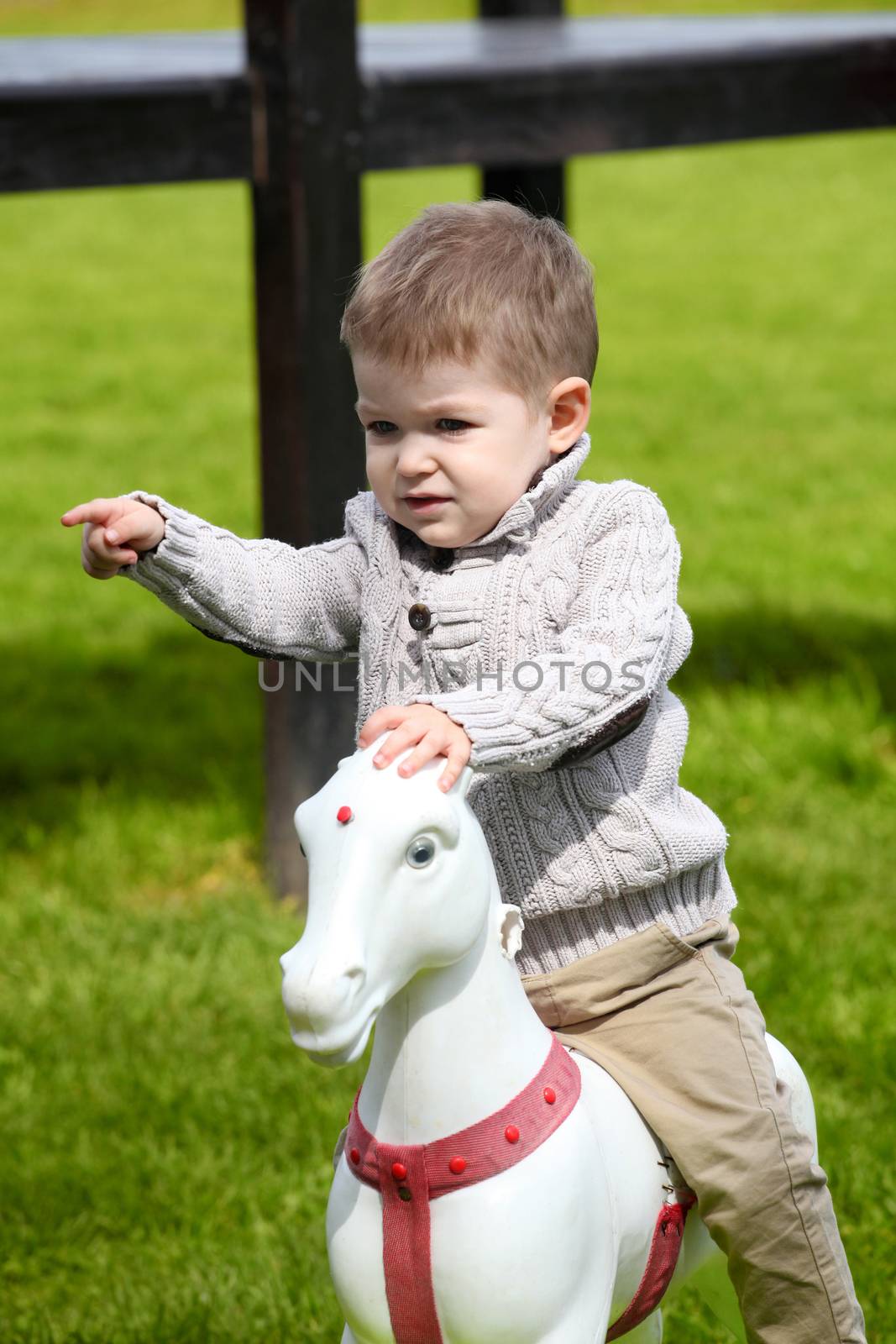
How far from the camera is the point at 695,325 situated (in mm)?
10656

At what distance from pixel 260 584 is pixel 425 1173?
73 cm

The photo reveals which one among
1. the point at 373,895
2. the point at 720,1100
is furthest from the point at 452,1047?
the point at 720,1100

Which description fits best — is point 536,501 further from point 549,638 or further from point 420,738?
point 420,738

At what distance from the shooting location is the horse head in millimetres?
1606

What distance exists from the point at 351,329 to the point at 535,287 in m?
0.21

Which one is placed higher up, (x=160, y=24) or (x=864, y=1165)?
(x=160, y=24)

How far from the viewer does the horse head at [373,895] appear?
1.61 metres

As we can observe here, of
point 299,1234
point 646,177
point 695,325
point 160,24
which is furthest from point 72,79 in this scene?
point 160,24

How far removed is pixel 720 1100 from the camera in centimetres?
208

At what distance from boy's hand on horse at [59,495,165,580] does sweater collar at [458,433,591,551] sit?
0.36 m

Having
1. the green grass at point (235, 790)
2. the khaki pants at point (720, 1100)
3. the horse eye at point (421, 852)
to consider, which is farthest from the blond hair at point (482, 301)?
the green grass at point (235, 790)

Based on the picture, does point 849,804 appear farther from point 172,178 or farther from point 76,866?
point 172,178

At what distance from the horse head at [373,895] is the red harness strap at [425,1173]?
0.19 meters

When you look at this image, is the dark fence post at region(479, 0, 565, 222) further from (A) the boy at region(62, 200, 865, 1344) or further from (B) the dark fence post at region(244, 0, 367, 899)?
(A) the boy at region(62, 200, 865, 1344)
